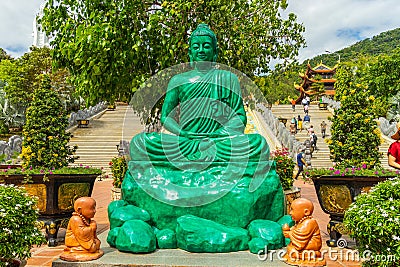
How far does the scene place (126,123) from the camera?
8086mm

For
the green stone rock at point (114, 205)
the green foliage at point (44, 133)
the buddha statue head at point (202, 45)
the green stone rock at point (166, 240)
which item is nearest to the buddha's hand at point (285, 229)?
the green stone rock at point (166, 240)

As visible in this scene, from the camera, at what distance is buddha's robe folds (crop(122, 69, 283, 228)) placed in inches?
160

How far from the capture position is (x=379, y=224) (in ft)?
9.51

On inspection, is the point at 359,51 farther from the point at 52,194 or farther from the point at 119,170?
the point at 52,194

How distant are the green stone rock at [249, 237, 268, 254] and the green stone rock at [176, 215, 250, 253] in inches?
3.6

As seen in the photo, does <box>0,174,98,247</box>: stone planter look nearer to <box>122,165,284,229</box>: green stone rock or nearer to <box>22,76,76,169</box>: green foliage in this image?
<box>122,165,284,229</box>: green stone rock

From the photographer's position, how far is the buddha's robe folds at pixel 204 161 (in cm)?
407

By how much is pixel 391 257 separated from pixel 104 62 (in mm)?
5313

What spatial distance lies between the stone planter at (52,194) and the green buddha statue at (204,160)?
3.78 feet

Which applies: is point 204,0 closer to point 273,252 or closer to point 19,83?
point 273,252

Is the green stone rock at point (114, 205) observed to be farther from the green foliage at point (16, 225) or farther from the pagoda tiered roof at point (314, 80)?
the pagoda tiered roof at point (314, 80)

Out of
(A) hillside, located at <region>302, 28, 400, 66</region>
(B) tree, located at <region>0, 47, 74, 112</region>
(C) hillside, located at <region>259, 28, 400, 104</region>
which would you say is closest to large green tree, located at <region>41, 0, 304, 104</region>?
(B) tree, located at <region>0, 47, 74, 112</region>

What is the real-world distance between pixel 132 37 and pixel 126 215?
3820mm

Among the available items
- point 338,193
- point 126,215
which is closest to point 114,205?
point 126,215
